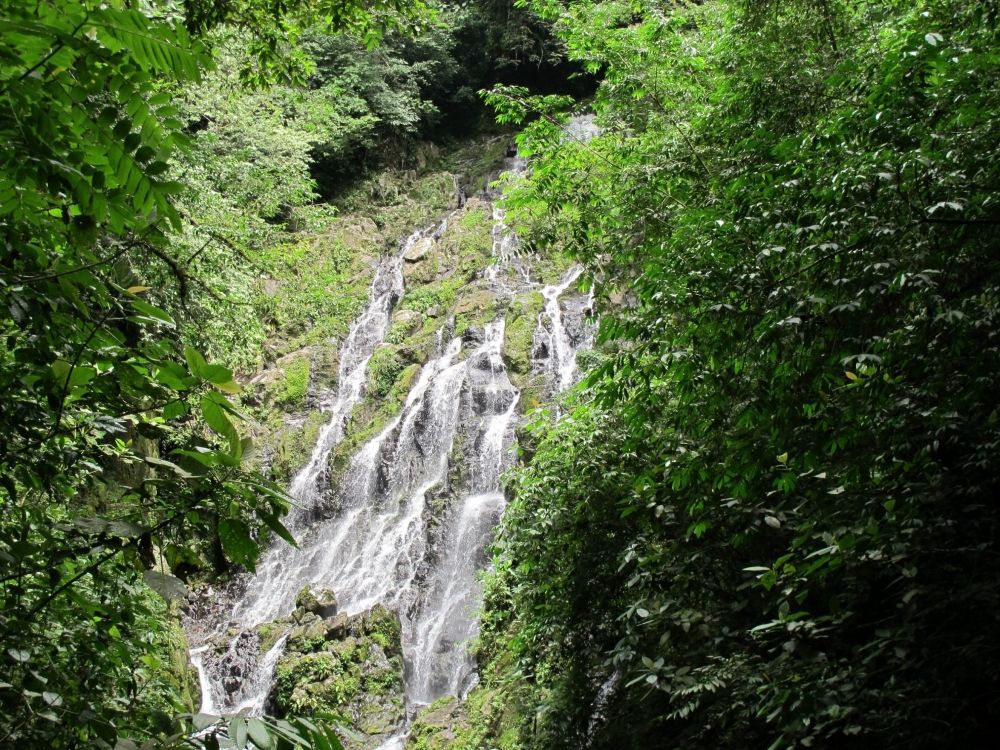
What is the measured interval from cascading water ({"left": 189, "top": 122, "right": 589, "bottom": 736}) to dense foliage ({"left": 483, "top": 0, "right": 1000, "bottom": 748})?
504cm

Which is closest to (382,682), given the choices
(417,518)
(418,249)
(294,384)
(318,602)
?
(318,602)

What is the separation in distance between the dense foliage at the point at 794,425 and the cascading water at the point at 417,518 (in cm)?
504

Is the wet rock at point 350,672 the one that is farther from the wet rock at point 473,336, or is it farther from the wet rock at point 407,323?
the wet rock at point 407,323

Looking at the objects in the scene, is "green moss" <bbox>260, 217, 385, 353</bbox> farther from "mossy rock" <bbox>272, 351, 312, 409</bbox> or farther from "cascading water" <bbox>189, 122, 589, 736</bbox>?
"cascading water" <bbox>189, 122, 589, 736</bbox>

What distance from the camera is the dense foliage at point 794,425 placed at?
101 inches

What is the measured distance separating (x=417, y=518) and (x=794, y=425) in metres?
9.82

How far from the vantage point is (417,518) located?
12281 millimetres

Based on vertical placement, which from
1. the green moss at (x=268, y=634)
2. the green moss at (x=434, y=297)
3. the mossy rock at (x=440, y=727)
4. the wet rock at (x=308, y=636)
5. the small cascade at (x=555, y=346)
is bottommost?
the mossy rock at (x=440, y=727)

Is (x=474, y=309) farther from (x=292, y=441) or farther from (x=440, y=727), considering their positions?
(x=440, y=727)

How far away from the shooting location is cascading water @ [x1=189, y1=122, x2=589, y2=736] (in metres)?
10.4

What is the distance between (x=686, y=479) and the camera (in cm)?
376

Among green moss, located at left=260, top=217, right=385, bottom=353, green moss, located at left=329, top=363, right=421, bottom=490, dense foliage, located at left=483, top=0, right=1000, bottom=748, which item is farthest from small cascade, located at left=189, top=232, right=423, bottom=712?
→ dense foliage, located at left=483, top=0, right=1000, bottom=748

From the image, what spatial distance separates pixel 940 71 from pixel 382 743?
9.34 metres

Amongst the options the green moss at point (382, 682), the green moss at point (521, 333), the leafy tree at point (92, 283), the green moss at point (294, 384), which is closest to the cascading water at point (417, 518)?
the green moss at point (521, 333)
